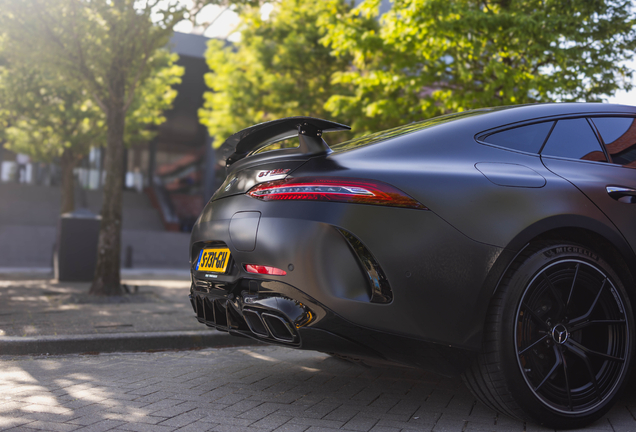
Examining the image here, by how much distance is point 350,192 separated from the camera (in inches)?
105

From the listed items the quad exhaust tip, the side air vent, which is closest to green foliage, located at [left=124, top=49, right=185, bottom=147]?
the quad exhaust tip

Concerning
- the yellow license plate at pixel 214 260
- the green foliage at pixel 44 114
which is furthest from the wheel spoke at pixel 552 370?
the green foliage at pixel 44 114

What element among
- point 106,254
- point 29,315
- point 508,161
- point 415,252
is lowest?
point 29,315

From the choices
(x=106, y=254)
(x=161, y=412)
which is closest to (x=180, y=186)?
(x=106, y=254)

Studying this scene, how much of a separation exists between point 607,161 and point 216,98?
15.8 meters

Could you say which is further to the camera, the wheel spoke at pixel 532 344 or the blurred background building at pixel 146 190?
the blurred background building at pixel 146 190

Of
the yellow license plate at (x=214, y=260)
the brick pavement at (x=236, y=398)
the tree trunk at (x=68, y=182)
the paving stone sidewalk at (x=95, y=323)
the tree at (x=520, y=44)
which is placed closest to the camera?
the brick pavement at (x=236, y=398)

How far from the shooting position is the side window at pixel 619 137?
133 inches

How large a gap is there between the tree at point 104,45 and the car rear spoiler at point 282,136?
16.7 ft

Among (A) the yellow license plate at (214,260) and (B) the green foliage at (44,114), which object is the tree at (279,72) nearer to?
(B) the green foliage at (44,114)

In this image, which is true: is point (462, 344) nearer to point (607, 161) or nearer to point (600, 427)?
point (600, 427)

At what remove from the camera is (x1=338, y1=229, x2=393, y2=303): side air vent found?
2598mm

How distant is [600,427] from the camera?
2.88m

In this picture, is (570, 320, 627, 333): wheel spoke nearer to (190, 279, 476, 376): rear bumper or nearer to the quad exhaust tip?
(190, 279, 476, 376): rear bumper
